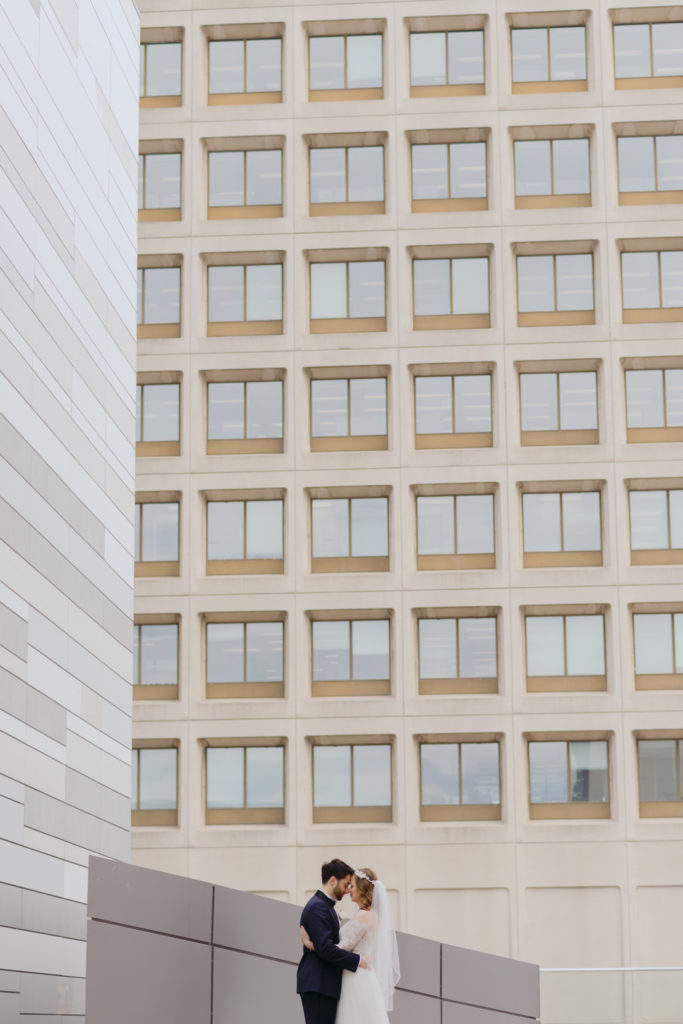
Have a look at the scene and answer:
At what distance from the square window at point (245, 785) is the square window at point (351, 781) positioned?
116cm

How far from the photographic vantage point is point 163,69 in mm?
49938

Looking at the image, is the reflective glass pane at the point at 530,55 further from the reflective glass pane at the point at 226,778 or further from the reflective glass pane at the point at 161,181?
the reflective glass pane at the point at 226,778

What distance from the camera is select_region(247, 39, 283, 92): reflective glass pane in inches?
1959

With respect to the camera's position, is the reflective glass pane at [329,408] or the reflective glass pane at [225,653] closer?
the reflective glass pane at [225,653]

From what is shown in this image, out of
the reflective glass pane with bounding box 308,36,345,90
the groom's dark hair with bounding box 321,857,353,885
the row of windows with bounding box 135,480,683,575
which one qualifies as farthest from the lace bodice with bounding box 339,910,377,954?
the reflective glass pane with bounding box 308,36,345,90

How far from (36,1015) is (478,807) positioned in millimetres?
24608

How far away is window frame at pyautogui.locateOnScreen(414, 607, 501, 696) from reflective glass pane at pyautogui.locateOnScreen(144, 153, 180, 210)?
15.8 meters

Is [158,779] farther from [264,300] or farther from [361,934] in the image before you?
[361,934]

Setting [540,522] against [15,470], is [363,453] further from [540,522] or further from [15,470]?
[15,470]

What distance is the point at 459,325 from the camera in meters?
47.8

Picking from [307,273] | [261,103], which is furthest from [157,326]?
[261,103]

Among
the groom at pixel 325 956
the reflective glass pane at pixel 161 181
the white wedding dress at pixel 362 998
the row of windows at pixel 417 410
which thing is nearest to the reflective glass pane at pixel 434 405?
the row of windows at pixel 417 410

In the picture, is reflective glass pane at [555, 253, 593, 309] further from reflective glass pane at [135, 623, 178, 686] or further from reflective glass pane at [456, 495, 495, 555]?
reflective glass pane at [135, 623, 178, 686]

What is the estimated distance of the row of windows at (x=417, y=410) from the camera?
154 feet
